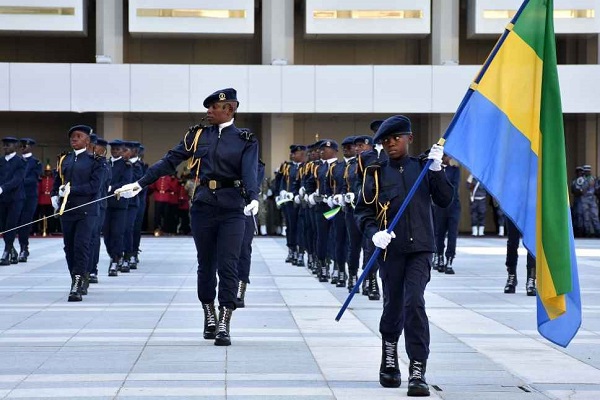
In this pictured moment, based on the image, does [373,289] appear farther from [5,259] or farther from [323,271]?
[5,259]

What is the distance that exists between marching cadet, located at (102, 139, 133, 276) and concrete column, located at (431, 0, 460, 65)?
19238 mm

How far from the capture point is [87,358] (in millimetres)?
9172

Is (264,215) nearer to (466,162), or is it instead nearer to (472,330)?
(472,330)

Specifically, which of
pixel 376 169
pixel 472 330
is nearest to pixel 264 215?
pixel 472 330

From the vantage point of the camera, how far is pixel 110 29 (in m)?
36.5

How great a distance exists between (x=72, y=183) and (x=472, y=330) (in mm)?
5754

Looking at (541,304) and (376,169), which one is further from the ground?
(376,169)

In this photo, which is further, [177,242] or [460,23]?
[460,23]

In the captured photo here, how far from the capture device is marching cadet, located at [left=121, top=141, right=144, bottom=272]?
19719 mm

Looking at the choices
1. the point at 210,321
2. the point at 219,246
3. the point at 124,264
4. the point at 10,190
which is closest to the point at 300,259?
the point at 124,264

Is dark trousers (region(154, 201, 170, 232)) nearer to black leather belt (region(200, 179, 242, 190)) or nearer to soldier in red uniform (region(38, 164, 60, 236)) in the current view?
soldier in red uniform (region(38, 164, 60, 236))

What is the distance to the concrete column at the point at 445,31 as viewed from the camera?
36.6 meters

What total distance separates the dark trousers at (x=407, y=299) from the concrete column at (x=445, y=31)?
29.1m

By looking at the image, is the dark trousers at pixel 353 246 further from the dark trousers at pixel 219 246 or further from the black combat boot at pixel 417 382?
the black combat boot at pixel 417 382
